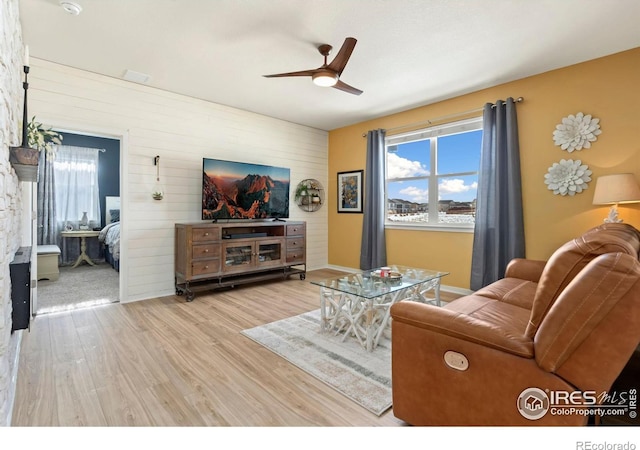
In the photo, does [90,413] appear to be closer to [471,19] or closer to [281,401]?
[281,401]

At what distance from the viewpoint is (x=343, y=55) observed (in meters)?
2.58

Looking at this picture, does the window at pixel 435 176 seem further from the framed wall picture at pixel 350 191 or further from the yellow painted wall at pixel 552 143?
the framed wall picture at pixel 350 191

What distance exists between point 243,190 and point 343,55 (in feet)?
8.22

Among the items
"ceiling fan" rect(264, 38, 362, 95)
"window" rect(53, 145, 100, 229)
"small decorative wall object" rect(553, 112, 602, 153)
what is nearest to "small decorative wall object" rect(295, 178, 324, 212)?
"ceiling fan" rect(264, 38, 362, 95)

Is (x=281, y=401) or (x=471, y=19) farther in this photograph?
(x=471, y=19)

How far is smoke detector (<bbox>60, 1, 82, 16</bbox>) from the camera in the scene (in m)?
2.37

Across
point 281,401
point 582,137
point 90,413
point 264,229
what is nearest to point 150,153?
point 264,229

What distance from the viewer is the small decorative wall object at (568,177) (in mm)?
3287

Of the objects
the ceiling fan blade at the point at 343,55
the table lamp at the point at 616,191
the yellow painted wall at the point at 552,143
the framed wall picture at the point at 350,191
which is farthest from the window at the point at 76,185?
the table lamp at the point at 616,191

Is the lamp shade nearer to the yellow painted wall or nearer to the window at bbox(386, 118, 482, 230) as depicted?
the yellow painted wall

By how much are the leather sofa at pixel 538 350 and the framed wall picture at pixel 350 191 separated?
4.08 meters

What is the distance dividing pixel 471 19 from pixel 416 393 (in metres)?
2.82
